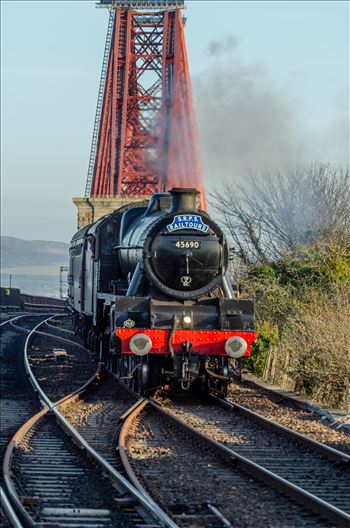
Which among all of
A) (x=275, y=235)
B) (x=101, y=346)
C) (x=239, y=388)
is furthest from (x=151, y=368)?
(x=275, y=235)

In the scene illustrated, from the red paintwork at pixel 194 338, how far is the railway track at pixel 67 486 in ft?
8.48

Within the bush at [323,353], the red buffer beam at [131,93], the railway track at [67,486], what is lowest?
the railway track at [67,486]

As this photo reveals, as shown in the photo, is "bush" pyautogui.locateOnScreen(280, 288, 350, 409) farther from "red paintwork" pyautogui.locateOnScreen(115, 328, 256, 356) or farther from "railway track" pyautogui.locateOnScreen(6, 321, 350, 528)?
"railway track" pyautogui.locateOnScreen(6, 321, 350, 528)

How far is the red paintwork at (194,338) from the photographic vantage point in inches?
549

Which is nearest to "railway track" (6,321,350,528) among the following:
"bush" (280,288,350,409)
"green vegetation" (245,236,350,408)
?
"bush" (280,288,350,409)

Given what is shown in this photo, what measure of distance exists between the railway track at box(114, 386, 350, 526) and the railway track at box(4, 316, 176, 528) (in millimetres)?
278

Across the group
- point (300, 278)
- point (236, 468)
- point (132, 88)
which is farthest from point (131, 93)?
point (236, 468)

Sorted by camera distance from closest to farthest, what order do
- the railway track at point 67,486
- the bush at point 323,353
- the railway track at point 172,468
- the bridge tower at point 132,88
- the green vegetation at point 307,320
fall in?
1. the railway track at point 67,486
2. the railway track at point 172,468
3. the bush at point 323,353
4. the green vegetation at point 307,320
5. the bridge tower at point 132,88

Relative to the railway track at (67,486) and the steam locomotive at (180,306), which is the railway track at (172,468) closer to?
the railway track at (67,486)

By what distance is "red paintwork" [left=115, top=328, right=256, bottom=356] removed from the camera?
1395 cm

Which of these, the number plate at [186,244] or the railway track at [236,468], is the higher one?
the number plate at [186,244]

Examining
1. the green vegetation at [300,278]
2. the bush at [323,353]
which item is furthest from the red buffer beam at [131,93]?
the bush at [323,353]

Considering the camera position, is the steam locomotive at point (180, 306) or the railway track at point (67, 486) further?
the steam locomotive at point (180, 306)

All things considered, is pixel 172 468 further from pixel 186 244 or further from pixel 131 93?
pixel 131 93
